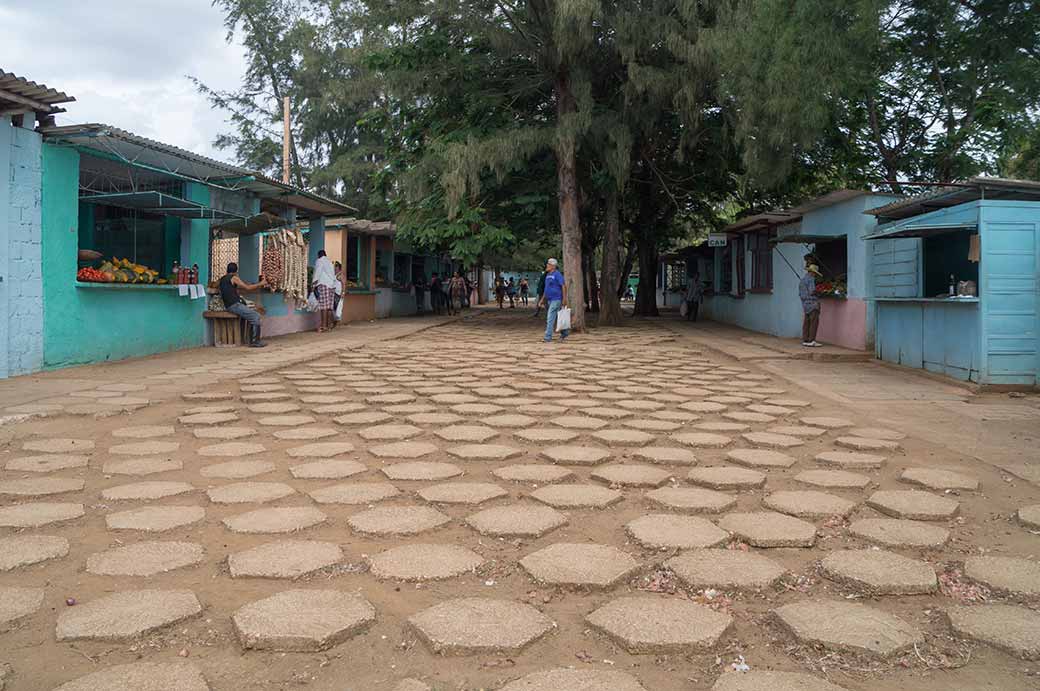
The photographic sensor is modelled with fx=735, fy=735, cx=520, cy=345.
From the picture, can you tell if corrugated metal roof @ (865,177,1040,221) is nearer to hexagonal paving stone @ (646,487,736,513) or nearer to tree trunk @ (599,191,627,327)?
hexagonal paving stone @ (646,487,736,513)

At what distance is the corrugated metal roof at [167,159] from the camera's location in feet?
27.5

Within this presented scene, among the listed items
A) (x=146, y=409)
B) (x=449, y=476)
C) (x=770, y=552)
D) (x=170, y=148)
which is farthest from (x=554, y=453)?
Result: (x=170, y=148)

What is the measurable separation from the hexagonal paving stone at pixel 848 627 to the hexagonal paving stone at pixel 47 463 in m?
4.05

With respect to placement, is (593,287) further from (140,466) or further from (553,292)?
(140,466)

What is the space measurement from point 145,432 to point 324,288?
10664mm

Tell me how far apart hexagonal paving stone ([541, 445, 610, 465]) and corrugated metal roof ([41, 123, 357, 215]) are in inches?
266

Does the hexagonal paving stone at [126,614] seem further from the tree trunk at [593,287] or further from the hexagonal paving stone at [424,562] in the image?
the tree trunk at [593,287]

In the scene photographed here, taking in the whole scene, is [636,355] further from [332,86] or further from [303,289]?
[332,86]

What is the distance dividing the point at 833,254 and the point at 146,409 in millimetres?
11967

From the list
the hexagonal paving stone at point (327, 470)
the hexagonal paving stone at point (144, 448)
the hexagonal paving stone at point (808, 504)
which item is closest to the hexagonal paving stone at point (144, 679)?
the hexagonal paving stone at point (327, 470)

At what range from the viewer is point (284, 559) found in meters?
2.89

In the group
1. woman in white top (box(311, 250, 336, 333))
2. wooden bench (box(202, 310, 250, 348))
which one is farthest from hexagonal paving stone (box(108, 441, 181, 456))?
woman in white top (box(311, 250, 336, 333))

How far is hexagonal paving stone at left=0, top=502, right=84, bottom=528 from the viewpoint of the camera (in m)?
3.32

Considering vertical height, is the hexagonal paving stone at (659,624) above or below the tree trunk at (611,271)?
below
